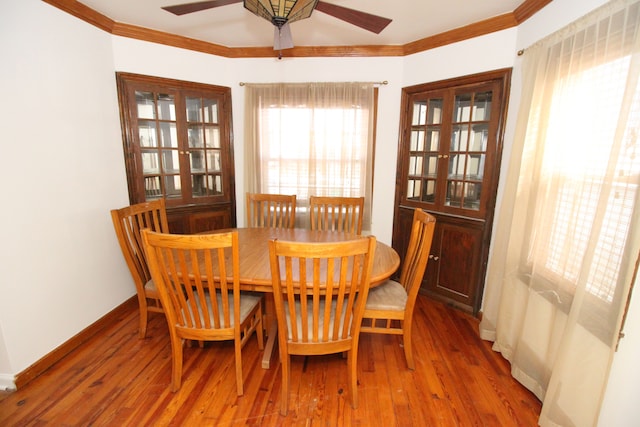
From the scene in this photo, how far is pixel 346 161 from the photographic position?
3.09 m

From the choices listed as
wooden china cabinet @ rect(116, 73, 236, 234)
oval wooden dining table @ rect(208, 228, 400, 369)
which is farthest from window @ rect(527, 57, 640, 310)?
wooden china cabinet @ rect(116, 73, 236, 234)

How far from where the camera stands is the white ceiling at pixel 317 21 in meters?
2.13

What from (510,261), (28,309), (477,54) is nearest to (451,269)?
(510,261)

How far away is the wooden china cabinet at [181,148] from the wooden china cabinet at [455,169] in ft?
6.47

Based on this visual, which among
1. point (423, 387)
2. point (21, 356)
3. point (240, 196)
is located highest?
point (240, 196)

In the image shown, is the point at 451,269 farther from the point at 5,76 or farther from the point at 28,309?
the point at 5,76

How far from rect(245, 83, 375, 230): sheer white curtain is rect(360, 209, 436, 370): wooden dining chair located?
1.22m

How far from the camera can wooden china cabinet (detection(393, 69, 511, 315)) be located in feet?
7.93

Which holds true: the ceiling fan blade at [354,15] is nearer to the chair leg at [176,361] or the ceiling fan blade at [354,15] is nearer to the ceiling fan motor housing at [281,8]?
the ceiling fan motor housing at [281,8]

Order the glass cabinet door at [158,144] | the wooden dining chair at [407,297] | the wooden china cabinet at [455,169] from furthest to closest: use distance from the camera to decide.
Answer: the glass cabinet door at [158,144] < the wooden china cabinet at [455,169] < the wooden dining chair at [407,297]

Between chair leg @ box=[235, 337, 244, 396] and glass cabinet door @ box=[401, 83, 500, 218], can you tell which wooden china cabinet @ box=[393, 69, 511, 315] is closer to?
glass cabinet door @ box=[401, 83, 500, 218]

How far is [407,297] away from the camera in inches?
74.5

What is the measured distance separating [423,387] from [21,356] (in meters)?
2.50

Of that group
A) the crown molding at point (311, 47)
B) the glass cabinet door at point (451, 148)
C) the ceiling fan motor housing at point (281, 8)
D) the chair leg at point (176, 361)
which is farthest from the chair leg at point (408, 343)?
the crown molding at point (311, 47)
